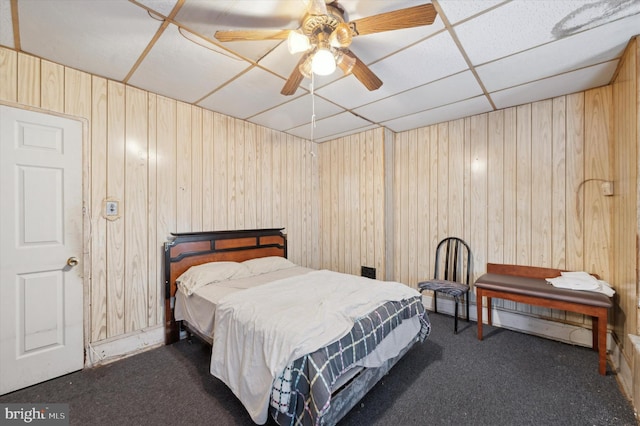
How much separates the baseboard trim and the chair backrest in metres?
3.38

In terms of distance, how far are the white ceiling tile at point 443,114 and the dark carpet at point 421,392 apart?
2595 millimetres

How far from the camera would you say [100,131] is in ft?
8.00

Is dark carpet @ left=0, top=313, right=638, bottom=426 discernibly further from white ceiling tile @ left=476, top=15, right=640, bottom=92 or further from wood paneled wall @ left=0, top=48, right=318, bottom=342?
white ceiling tile @ left=476, top=15, right=640, bottom=92

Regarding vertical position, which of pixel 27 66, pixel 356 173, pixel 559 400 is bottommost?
pixel 559 400

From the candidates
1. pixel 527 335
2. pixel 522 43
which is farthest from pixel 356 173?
pixel 527 335

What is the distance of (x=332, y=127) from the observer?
382 centimetres

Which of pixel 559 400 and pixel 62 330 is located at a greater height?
pixel 62 330

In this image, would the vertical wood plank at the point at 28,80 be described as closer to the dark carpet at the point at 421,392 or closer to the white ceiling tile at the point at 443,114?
the dark carpet at the point at 421,392

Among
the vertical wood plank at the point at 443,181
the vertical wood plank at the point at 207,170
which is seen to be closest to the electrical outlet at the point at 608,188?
the vertical wood plank at the point at 443,181

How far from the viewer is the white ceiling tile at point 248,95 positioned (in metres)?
2.41

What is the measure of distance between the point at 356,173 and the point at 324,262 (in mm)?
1609

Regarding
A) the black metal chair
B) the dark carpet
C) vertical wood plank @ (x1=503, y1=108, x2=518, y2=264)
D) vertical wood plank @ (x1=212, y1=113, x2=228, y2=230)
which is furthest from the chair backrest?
vertical wood plank @ (x1=212, y1=113, x2=228, y2=230)

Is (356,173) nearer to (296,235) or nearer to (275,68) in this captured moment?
(296,235)

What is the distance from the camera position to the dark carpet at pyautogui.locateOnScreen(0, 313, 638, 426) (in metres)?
1.74
